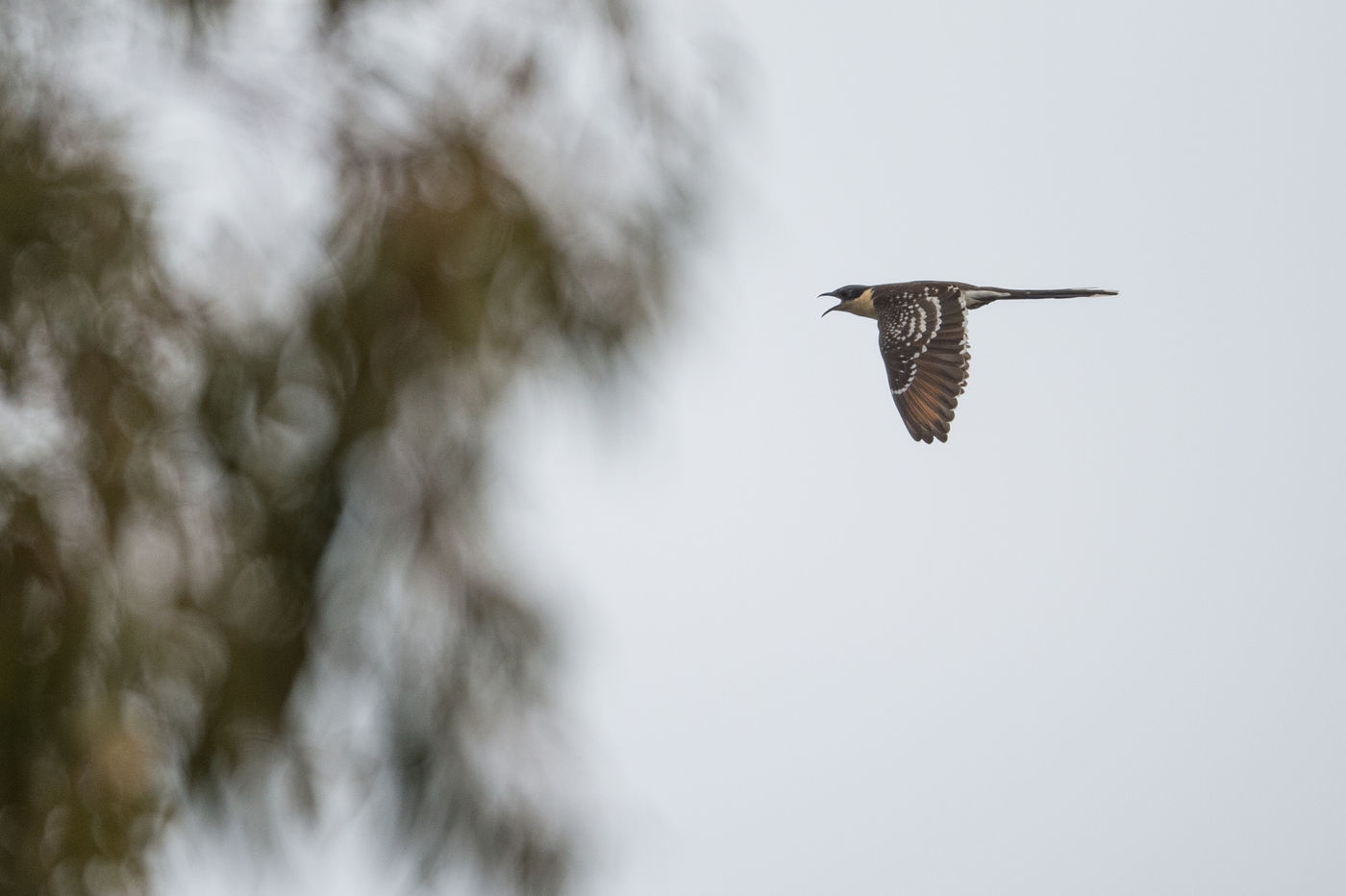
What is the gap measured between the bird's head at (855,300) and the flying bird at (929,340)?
0.37 metres

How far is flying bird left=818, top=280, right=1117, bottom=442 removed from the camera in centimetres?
611

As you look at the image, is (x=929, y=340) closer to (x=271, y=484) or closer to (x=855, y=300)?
(x=855, y=300)

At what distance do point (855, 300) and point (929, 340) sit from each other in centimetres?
140

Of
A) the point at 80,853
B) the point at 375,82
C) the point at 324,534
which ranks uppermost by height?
the point at 375,82

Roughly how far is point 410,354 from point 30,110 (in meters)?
0.73

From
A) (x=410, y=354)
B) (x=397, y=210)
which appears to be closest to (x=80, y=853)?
(x=410, y=354)

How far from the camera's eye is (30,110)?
8.83 feet

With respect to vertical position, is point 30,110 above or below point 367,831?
above

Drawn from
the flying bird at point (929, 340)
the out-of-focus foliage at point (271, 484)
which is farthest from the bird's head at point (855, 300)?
the out-of-focus foliage at point (271, 484)

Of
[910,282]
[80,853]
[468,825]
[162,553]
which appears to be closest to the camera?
[80,853]

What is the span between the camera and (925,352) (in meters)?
6.50

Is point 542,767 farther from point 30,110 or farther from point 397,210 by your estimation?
point 30,110

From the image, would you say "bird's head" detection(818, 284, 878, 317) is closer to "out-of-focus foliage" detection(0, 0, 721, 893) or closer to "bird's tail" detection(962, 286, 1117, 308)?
"bird's tail" detection(962, 286, 1117, 308)

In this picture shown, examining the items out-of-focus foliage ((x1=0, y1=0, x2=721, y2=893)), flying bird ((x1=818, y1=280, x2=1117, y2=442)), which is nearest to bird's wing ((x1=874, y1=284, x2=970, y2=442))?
flying bird ((x1=818, y1=280, x2=1117, y2=442))
